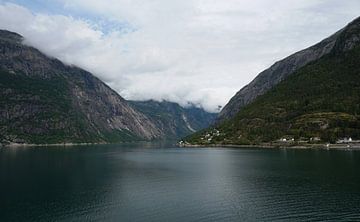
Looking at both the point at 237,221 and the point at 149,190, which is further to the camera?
the point at 149,190

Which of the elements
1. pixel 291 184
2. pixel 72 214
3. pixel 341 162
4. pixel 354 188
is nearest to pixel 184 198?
pixel 72 214

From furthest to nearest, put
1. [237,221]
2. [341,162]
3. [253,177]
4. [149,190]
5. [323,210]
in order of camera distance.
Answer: [341,162], [253,177], [149,190], [323,210], [237,221]

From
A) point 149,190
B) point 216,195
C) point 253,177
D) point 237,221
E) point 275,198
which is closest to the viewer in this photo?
point 237,221

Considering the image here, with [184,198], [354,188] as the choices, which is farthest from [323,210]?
[184,198]

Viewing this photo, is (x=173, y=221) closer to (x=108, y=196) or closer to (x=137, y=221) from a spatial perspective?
(x=137, y=221)

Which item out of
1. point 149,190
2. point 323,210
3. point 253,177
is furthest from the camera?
point 253,177

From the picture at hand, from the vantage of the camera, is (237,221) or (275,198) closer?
(237,221)

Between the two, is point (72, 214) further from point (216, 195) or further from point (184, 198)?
point (216, 195)

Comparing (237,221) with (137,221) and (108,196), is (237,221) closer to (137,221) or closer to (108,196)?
(137,221)

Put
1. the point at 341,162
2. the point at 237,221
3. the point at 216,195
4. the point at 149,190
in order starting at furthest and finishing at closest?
the point at 341,162 → the point at 149,190 → the point at 216,195 → the point at 237,221
